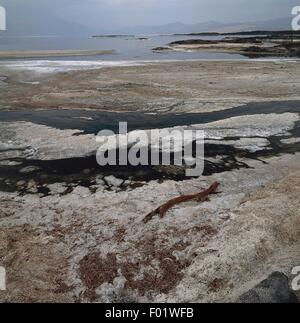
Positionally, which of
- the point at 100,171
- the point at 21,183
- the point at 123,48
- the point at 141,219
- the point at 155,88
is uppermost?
the point at 123,48

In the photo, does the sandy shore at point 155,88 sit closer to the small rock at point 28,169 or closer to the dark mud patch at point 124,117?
the dark mud patch at point 124,117

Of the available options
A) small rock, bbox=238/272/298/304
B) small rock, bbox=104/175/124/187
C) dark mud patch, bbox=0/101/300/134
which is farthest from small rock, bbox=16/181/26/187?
small rock, bbox=238/272/298/304

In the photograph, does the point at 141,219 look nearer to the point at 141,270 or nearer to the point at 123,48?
the point at 141,270

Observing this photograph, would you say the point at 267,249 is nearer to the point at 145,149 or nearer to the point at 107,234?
the point at 107,234

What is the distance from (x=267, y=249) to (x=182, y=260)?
4.64ft

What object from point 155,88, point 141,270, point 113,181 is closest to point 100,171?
point 113,181

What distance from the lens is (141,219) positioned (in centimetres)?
732

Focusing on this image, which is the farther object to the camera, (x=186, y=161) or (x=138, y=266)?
(x=186, y=161)

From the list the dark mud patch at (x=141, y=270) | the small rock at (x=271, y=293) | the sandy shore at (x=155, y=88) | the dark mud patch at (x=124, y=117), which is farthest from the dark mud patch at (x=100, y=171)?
the sandy shore at (x=155, y=88)

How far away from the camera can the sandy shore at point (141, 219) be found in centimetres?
576

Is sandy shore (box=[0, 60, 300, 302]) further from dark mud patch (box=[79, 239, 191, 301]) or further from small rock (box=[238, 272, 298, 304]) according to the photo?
small rock (box=[238, 272, 298, 304])

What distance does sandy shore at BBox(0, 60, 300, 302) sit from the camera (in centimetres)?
576

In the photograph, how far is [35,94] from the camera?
1997 centimetres

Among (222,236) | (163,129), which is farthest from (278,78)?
(222,236)
